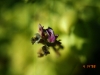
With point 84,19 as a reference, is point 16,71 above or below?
below

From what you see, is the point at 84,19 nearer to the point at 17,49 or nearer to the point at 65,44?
the point at 65,44

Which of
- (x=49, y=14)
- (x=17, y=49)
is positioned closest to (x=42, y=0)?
(x=49, y=14)

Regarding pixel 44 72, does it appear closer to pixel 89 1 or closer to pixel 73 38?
pixel 73 38
